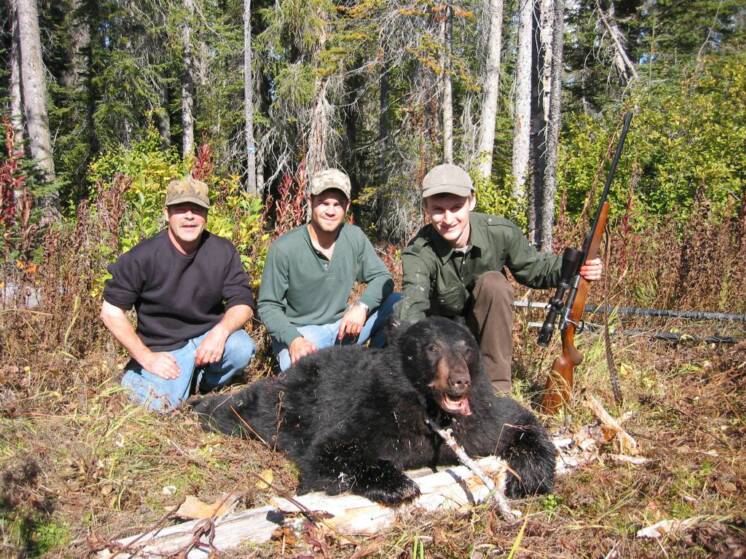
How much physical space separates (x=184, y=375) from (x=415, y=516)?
211cm

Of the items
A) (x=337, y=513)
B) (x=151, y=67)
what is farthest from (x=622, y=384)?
(x=151, y=67)

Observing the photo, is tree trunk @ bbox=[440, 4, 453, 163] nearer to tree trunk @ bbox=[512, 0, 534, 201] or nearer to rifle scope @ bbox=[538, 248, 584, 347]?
tree trunk @ bbox=[512, 0, 534, 201]

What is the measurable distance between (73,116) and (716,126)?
19406 millimetres

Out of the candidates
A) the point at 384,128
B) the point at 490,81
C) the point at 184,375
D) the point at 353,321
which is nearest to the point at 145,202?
the point at 184,375

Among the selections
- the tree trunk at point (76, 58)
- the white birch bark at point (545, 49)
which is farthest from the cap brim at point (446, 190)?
the tree trunk at point (76, 58)

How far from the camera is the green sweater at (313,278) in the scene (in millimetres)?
3982

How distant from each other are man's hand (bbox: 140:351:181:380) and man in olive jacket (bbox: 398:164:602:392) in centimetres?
157

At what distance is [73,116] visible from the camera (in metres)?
19.8

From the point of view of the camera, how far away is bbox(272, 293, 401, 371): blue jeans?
13.1ft

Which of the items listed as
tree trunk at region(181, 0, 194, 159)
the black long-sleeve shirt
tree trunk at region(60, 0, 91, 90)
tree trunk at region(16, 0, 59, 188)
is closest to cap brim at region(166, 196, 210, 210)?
the black long-sleeve shirt

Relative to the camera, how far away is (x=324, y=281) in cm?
413

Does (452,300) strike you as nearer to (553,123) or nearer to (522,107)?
(553,123)

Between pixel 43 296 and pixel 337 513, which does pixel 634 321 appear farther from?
pixel 43 296

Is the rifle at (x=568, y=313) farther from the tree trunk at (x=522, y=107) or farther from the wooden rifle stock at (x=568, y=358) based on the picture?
the tree trunk at (x=522, y=107)
